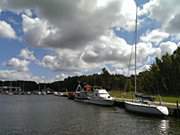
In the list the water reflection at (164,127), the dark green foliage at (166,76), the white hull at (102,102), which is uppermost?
the dark green foliage at (166,76)

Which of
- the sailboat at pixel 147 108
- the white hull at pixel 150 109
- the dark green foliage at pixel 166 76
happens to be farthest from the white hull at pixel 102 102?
the dark green foliage at pixel 166 76

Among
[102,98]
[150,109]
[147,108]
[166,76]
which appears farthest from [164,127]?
[166,76]

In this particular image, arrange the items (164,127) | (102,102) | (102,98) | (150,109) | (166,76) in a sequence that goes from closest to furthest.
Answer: (164,127)
(150,109)
(102,102)
(102,98)
(166,76)

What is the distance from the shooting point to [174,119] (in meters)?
52.1

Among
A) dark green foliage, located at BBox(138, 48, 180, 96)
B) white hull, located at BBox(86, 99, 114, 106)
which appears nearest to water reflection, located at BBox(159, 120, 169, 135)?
white hull, located at BBox(86, 99, 114, 106)

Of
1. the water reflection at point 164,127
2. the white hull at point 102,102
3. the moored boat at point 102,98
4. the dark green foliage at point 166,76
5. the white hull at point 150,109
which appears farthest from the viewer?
the dark green foliage at point 166,76

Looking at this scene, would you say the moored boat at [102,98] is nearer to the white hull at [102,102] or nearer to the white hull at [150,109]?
the white hull at [102,102]

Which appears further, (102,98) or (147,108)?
(102,98)

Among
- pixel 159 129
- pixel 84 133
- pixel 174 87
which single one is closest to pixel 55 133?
pixel 84 133

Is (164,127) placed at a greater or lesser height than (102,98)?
lesser

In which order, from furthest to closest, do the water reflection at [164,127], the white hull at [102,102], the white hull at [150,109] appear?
the white hull at [102,102] < the white hull at [150,109] < the water reflection at [164,127]

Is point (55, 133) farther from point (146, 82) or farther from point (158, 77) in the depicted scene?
point (146, 82)

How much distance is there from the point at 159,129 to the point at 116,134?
6.70m

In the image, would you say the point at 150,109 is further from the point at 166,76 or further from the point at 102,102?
the point at 166,76
